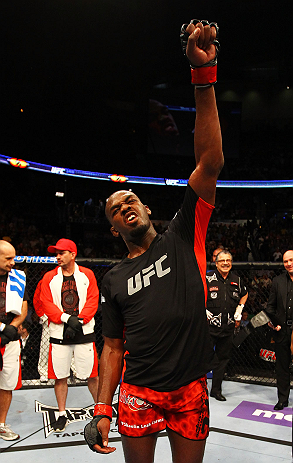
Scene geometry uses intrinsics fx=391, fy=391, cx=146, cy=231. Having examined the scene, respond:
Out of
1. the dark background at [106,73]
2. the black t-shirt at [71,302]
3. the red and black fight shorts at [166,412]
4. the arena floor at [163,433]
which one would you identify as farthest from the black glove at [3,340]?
the dark background at [106,73]

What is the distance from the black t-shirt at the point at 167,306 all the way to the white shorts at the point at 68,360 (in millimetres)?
2072

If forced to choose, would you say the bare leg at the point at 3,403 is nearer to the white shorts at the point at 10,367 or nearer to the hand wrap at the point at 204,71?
the white shorts at the point at 10,367

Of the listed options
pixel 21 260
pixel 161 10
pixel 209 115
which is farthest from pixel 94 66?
pixel 209 115

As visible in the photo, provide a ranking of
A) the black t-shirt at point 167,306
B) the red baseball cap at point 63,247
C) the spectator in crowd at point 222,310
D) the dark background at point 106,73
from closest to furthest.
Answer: the black t-shirt at point 167,306, the red baseball cap at point 63,247, the spectator in crowd at point 222,310, the dark background at point 106,73

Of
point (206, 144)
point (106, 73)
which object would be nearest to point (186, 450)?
point (206, 144)

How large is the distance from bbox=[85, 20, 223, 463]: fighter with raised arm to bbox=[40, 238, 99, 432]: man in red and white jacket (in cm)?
201

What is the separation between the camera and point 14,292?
317 centimetres

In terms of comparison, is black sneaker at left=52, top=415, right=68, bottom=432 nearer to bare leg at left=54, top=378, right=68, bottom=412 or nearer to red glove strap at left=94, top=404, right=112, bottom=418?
bare leg at left=54, top=378, right=68, bottom=412

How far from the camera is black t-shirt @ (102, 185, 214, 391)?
1.35m

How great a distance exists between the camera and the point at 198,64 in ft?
3.88

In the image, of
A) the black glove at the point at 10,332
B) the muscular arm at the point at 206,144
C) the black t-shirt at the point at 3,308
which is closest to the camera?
the muscular arm at the point at 206,144

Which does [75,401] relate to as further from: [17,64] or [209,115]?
[17,64]

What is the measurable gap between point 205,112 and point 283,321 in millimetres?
3152

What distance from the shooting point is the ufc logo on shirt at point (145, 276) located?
1417 millimetres
